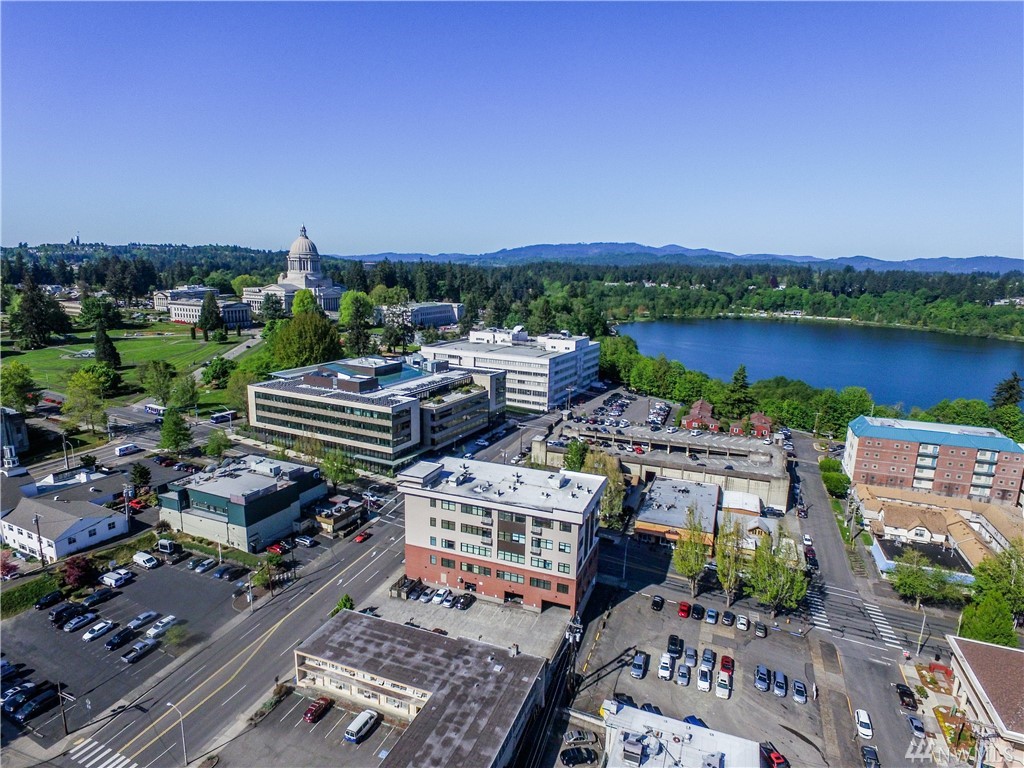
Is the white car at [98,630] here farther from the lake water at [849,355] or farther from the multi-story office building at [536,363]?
the lake water at [849,355]

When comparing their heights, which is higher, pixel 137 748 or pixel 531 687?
pixel 531 687

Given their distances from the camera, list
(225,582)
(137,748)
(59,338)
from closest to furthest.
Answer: (137,748), (225,582), (59,338)

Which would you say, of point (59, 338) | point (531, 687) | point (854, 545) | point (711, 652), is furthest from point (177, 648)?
point (59, 338)

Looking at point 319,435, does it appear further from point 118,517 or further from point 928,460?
point 928,460

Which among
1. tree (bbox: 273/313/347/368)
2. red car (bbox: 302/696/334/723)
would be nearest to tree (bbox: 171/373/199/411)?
tree (bbox: 273/313/347/368)

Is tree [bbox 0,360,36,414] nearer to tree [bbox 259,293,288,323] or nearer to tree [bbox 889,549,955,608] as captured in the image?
tree [bbox 259,293,288,323]

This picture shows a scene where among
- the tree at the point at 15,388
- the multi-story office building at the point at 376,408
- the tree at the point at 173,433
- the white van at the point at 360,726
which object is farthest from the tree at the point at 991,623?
the tree at the point at 15,388

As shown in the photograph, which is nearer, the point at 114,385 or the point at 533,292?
the point at 114,385
